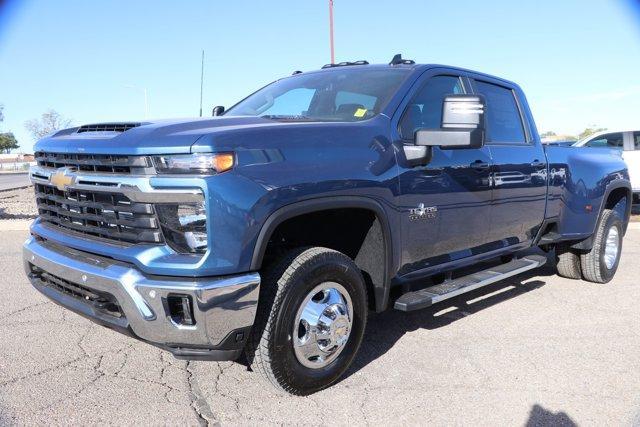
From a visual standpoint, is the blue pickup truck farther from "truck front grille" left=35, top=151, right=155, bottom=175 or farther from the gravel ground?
the gravel ground

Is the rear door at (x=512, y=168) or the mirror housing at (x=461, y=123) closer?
the mirror housing at (x=461, y=123)

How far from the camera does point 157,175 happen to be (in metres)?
2.46

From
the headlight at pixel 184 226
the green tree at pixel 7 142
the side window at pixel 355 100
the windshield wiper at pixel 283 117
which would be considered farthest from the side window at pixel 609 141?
the green tree at pixel 7 142

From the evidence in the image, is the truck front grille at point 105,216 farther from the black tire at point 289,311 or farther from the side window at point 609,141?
the side window at point 609,141

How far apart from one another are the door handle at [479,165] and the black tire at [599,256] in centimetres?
239

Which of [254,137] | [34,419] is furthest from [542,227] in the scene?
[34,419]

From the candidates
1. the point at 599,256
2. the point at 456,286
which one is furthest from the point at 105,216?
the point at 599,256

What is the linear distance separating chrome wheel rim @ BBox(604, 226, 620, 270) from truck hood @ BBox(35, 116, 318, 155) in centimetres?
459

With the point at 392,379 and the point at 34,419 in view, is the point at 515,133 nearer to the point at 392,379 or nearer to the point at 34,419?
the point at 392,379

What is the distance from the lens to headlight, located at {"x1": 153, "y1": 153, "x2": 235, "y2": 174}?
2.43m

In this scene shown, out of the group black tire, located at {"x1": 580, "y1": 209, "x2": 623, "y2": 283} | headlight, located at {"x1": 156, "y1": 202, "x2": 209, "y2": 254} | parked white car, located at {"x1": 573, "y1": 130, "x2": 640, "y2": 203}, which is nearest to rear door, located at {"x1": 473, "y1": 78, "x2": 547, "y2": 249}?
black tire, located at {"x1": 580, "y1": 209, "x2": 623, "y2": 283}

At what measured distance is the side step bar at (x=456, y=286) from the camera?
10.9 feet

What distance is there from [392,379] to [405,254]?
0.77 meters

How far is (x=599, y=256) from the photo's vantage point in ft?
18.4
